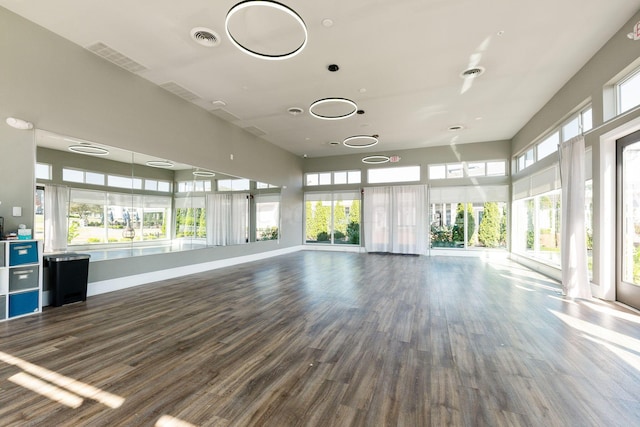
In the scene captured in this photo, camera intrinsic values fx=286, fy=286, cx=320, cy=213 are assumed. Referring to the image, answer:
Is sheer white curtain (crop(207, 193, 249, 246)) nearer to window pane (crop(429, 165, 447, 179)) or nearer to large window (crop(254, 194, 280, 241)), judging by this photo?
large window (crop(254, 194, 280, 241))

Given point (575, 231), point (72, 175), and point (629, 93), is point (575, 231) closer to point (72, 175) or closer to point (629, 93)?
point (629, 93)

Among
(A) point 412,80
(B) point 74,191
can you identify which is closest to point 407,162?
(A) point 412,80

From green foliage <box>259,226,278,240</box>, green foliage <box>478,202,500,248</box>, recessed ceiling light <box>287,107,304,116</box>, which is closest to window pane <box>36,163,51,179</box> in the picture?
recessed ceiling light <box>287,107,304,116</box>

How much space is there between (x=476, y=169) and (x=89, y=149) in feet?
37.5

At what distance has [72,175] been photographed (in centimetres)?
488

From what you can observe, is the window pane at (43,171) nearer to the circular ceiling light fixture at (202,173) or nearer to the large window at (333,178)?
the circular ceiling light fixture at (202,173)

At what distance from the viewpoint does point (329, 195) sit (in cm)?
1273

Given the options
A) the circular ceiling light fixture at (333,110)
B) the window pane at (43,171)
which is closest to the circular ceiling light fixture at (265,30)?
the circular ceiling light fixture at (333,110)

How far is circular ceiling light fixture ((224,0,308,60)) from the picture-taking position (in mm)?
3553

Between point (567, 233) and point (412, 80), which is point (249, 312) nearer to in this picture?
point (412, 80)

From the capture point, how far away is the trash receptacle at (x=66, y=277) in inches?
170

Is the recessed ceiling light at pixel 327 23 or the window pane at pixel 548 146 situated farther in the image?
the window pane at pixel 548 146

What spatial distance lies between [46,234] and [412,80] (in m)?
6.99

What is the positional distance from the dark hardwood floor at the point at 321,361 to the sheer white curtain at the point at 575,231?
410mm
